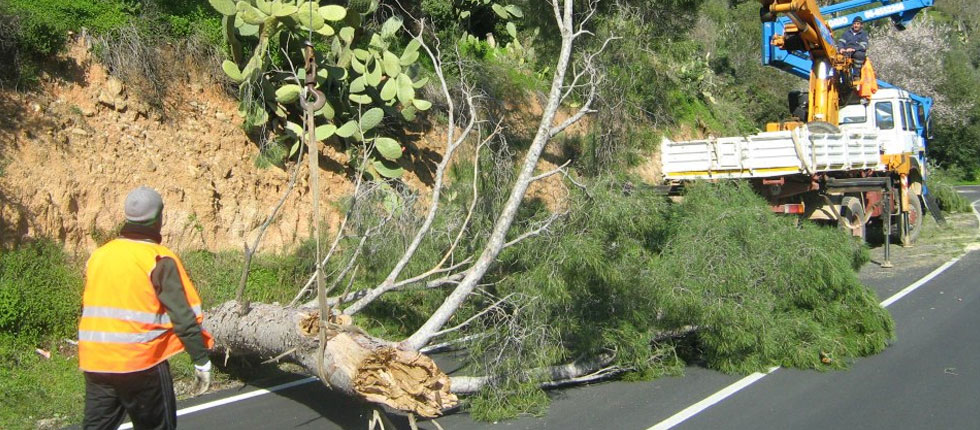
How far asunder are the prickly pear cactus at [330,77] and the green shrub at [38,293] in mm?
2897

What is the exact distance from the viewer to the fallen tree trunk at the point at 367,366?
5.21m

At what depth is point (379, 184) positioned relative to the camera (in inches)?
359

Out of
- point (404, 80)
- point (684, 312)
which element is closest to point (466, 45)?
point (404, 80)

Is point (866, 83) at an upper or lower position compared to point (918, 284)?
upper

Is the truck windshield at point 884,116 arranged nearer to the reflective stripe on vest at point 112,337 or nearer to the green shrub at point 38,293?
the green shrub at point 38,293

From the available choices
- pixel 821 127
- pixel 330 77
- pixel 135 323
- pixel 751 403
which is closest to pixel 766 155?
pixel 821 127

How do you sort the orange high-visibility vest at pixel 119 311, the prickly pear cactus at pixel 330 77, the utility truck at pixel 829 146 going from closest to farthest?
the orange high-visibility vest at pixel 119 311 < the prickly pear cactus at pixel 330 77 < the utility truck at pixel 829 146

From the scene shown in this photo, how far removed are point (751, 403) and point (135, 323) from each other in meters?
4.66

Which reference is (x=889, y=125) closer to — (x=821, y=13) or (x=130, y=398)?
(x=821, y=13)

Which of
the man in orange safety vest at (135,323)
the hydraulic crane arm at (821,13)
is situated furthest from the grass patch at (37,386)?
the hydraulic crane arm at (821,13)

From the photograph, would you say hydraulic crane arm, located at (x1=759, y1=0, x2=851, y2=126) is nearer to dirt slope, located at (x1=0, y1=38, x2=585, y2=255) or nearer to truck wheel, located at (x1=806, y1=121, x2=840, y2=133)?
truck wheel, located at (x1=806, y1=121, x2=840, y2=133)

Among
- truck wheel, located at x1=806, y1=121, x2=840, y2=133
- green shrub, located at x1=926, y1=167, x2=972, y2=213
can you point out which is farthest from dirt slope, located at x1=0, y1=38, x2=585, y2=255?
green shrub, located at x1=926, y1=167, x2=972, y2=213

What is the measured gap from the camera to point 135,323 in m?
A: 4.23

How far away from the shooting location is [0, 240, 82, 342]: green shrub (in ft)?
24.2
